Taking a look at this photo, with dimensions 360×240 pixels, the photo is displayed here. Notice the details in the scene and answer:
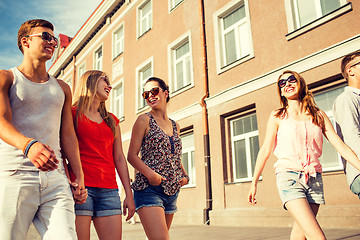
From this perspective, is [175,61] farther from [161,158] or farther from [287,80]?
[161,158]

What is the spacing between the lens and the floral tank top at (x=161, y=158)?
306 cm

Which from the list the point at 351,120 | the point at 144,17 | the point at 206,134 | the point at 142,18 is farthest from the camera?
the point at 142,18

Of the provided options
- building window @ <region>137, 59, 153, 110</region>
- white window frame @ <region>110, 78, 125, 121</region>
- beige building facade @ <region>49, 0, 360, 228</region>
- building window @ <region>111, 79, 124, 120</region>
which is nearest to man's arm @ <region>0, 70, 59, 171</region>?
beige building facade @ <region>49, 0, 360, 228</region>

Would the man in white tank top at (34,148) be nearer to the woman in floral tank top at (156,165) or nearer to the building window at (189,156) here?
the woman in floral tank top at (156,165)

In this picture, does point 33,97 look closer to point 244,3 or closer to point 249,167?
point 249,167

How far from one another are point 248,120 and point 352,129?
24.7 feet

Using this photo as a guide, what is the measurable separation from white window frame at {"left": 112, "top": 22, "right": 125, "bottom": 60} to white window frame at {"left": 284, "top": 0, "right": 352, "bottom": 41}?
10.4 metres

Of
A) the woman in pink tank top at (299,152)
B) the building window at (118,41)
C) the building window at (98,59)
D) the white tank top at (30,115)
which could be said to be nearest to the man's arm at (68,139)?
the white tank top at (30,115)

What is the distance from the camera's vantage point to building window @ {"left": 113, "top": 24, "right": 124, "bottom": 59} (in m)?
18.4

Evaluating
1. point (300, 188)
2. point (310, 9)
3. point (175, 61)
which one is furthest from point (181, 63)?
point (300, 188)

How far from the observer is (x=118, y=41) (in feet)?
61.8

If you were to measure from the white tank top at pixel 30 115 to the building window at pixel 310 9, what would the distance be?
7963 mm

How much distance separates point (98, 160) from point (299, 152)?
1.64 metres

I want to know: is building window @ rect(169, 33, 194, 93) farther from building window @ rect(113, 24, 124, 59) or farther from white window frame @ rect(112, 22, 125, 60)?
building window @ rect(113, 24, 124, 59)
